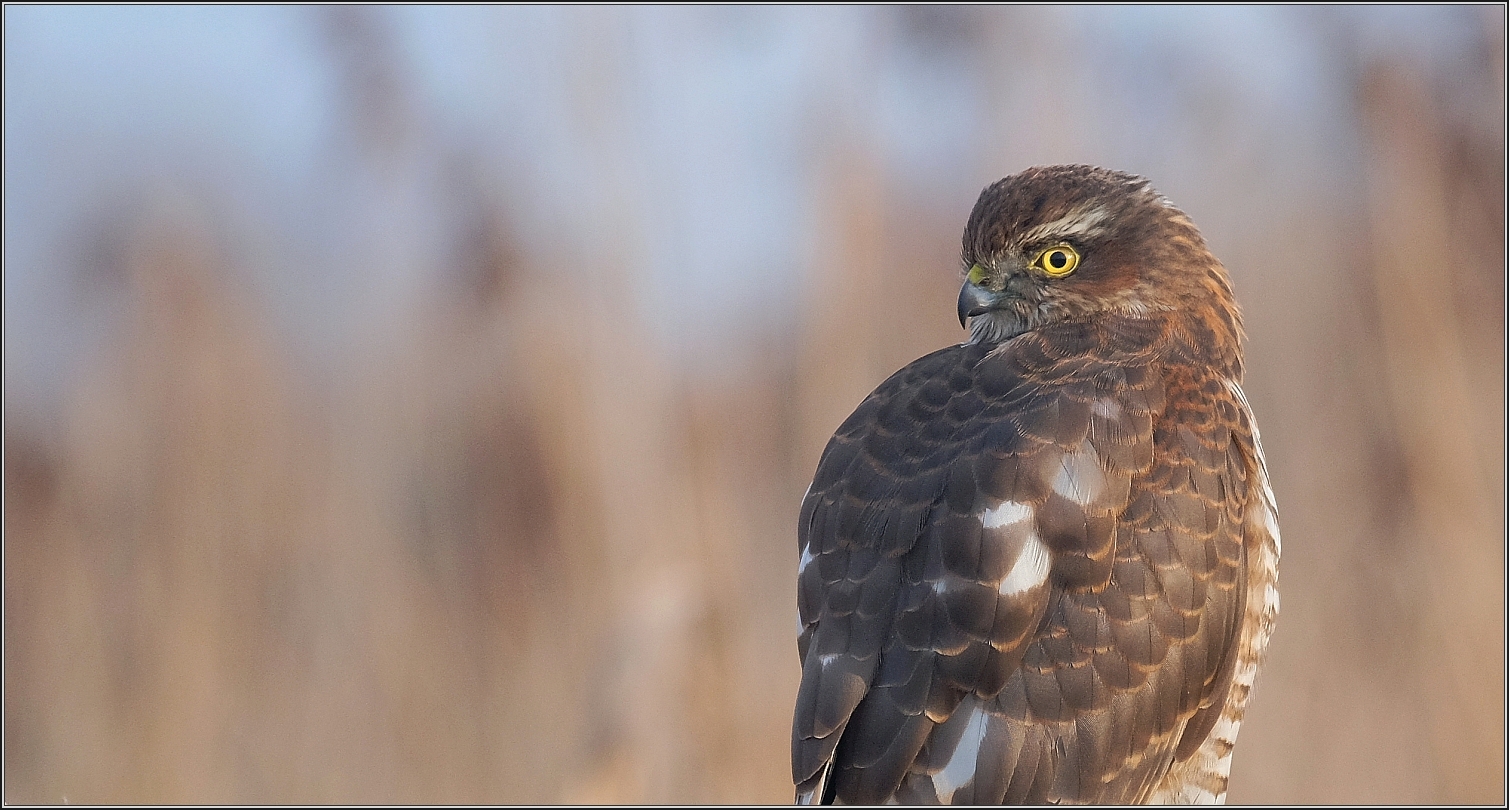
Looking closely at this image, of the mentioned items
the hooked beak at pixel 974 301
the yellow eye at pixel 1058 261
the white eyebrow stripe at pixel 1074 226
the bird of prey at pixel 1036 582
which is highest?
the white eyebrow stripe at pixel 1074 226

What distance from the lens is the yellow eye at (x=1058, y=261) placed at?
2.97 metres

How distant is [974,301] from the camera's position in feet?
9.88

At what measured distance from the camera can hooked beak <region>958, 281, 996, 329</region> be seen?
9.88 feet

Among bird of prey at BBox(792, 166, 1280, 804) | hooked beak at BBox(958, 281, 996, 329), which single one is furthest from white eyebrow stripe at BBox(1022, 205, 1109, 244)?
bird of prey at BBox(792, 166, 1280, 804)

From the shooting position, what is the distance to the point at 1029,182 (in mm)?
2936

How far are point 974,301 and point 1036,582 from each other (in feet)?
2.81

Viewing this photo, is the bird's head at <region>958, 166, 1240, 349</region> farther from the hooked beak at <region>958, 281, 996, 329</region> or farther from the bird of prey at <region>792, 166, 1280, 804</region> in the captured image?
the bird of prey at <region>792, 166, 1280, 804</region>

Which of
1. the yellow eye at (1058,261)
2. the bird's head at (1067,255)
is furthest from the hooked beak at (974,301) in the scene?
the yellow eye at (1058,261)

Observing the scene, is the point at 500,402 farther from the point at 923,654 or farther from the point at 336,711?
the point at 923,654

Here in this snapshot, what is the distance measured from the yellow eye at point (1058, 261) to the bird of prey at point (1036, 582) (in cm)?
21

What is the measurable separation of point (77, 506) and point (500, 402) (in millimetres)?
1497

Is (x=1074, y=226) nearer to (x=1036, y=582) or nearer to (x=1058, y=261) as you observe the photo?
(x=1058, y=261)

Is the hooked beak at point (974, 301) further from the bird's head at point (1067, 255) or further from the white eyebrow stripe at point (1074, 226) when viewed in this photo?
the white eyebrow stripe at point (1074, 226)

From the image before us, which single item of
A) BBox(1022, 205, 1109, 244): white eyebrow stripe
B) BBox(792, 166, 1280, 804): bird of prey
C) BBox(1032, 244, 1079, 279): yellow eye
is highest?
BBox(1022, 205, 1109, 244): white eyebrow stripe
